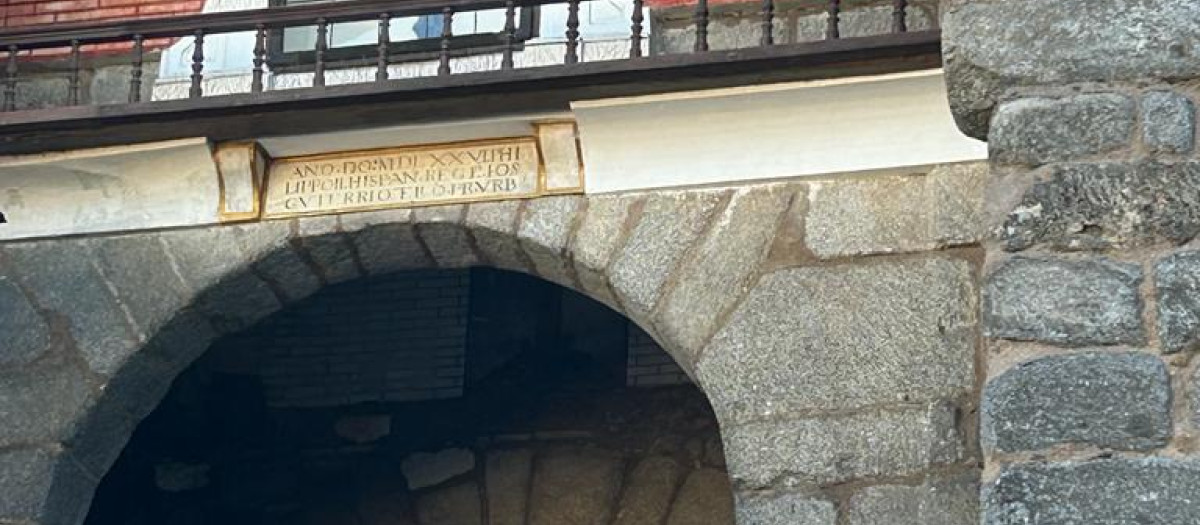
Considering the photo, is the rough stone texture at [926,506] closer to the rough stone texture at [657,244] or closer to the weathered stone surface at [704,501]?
the rough stone texture at [657,244]

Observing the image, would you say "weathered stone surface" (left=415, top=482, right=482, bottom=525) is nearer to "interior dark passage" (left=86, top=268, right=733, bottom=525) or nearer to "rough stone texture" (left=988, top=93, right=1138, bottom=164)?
"interior dark passage" (left=86, top=268, right=733, bottom=525)

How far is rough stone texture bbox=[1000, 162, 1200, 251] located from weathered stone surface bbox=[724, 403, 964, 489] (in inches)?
59.6

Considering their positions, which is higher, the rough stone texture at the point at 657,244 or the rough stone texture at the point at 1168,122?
the rough stone texture at the point at 1168,122

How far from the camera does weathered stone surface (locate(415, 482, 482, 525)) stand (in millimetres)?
8500

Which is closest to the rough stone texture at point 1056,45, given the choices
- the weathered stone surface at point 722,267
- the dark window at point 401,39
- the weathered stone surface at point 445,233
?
the weathered stone surface at point 722,267

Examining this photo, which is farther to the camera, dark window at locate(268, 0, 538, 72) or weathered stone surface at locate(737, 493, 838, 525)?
dark window at locate(268, 0, 538, 72)

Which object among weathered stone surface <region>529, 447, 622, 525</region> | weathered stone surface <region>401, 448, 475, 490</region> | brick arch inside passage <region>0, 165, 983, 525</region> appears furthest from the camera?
weathered stone surface <region>401, 448, 475, 490</region>

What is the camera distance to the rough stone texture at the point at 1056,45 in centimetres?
512

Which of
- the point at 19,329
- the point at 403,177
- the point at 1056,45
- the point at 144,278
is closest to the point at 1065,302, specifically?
the point at 1056,45

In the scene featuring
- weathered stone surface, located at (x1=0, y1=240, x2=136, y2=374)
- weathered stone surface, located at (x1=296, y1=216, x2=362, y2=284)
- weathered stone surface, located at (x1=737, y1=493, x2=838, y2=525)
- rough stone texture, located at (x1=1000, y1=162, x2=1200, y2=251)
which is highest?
rough stone texture, located at (x1=1000, y1=162, x2=1200, y2=251)

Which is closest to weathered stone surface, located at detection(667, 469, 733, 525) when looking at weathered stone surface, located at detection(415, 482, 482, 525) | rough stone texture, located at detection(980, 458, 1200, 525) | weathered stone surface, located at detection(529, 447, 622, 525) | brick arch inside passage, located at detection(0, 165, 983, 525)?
weathered stone surface, located at detection(529, 447, 622, 525)

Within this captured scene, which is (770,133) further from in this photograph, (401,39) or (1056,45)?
(1056,45)

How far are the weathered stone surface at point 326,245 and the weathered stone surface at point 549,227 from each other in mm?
555

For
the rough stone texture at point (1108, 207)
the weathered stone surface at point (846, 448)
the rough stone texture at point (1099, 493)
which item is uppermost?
the rough stone texture at point (1108, 207)
